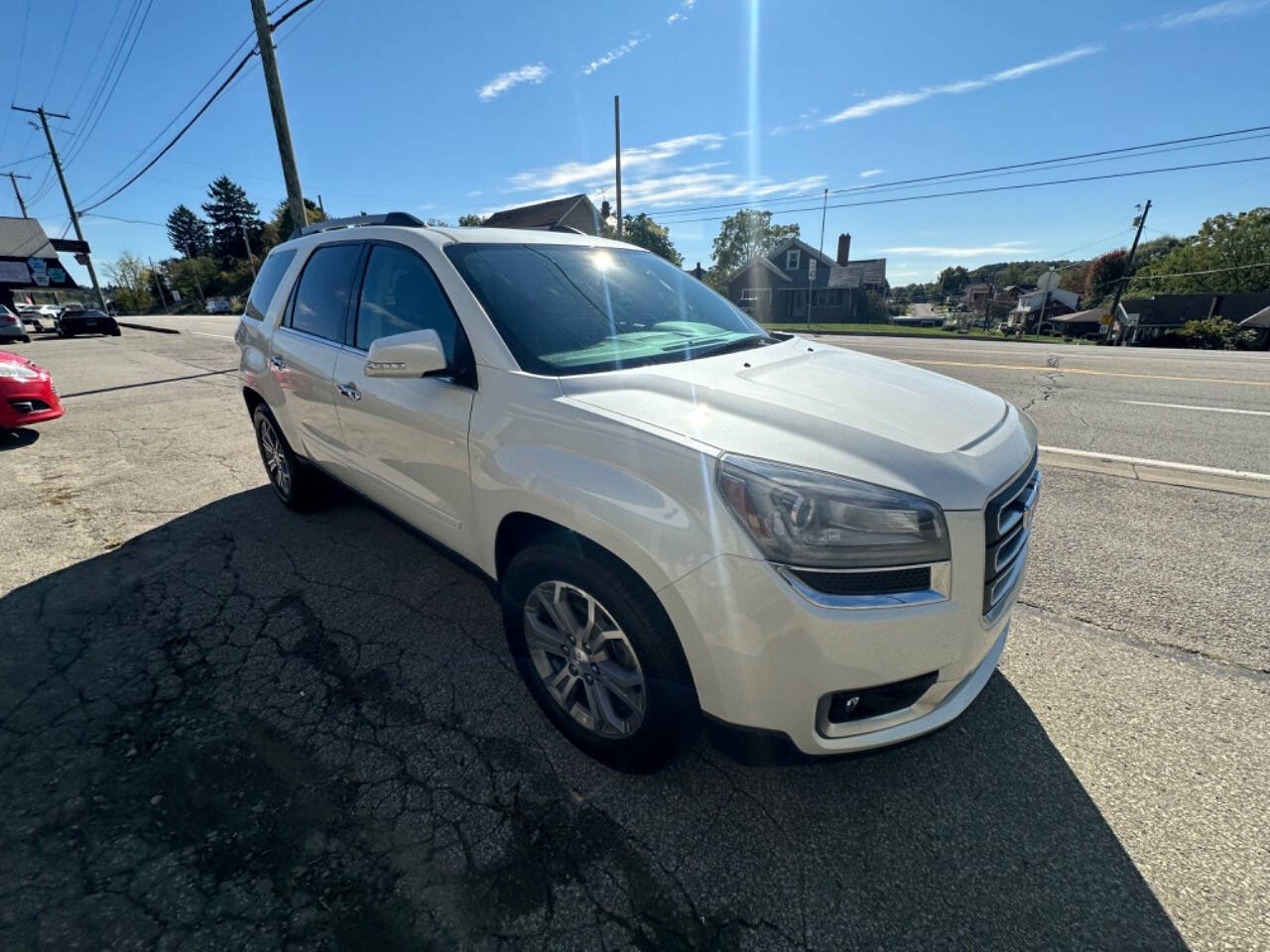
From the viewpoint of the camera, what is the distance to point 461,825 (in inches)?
69.6

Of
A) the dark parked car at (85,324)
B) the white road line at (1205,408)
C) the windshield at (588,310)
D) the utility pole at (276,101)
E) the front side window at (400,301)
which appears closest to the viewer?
the windshield at (588,310)

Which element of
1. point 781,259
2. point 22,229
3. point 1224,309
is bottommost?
point 1224,309

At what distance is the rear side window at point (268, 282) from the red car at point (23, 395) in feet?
13.4

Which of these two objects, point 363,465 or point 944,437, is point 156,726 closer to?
point 363,465

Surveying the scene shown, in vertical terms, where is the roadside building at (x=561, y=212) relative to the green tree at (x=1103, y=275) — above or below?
above

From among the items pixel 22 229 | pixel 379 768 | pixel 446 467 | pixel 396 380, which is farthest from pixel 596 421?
pixel 22 229

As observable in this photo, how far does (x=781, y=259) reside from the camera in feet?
142

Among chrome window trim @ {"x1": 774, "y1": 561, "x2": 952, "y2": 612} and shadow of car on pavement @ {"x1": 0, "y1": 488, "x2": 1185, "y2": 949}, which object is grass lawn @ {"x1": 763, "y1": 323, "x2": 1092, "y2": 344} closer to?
shadow of car on pavement @ {"x1": 0, "y1": 488, "x2": 1185, "y2": 949}

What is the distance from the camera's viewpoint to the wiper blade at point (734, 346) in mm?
2422

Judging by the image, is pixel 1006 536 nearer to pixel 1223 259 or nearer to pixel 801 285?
pixel 801 285

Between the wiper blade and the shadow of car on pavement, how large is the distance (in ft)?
5.22

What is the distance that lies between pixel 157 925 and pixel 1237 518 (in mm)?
5865

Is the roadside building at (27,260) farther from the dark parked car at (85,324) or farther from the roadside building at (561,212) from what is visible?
the roadside building at (561,212)

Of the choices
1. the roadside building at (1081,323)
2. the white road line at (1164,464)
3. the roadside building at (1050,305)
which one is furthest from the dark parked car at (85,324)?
the roadside building at (1050,305)
